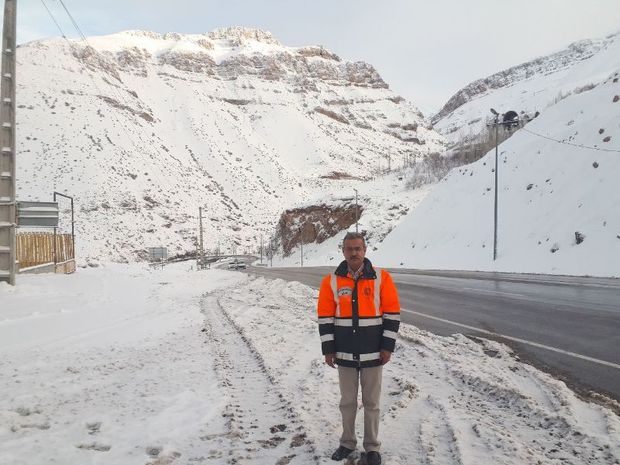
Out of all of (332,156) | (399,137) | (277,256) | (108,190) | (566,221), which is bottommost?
(277,256)

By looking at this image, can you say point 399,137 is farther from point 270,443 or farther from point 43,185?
point 270,443

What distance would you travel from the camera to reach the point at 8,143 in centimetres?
1312

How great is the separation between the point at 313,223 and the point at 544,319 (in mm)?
65598

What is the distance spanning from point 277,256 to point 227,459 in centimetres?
7749

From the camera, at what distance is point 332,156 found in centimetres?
12912

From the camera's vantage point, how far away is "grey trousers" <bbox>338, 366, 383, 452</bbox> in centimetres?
351

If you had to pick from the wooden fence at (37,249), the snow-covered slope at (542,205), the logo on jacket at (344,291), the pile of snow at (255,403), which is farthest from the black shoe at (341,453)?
the snow-covered slope at (542,205)

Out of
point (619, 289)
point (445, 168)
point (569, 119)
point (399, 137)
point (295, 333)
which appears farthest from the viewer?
point (399, 137)

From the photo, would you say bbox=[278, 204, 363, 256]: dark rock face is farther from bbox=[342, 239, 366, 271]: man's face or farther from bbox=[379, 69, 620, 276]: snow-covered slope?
bbox=[342, 239, 366, 271]: man's face

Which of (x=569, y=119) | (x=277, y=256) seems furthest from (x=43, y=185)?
(x=569, y=119)

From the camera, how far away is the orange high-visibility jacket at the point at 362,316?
3.54 meters

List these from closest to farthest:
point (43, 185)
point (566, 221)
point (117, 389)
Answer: point (117, 389) → point (566, 221) → point (43, 185)

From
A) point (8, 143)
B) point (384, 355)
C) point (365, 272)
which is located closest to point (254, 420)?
point (384, 355)

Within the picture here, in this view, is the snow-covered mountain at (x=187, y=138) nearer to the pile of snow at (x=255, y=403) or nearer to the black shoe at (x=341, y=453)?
the pile of snow at (x=255, y=403)
